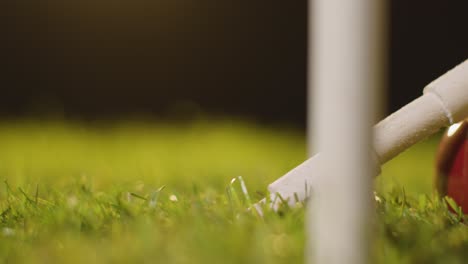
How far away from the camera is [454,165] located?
1.36 m

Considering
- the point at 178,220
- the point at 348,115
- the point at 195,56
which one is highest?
the point at 348,115

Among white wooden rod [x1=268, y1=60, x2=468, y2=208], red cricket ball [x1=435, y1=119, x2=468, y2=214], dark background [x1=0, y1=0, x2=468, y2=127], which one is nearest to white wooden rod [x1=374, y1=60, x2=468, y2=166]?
white wooden rod [x1=268, y1=60, x2=468, y2=208]

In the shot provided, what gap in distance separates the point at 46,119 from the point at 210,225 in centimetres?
250

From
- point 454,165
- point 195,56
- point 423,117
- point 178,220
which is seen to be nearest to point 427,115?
point 423,117

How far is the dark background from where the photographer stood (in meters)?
4.04

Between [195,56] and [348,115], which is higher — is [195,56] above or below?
below

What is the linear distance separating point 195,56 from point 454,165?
2854 mm

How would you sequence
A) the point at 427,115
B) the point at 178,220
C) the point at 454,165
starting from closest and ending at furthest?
the point at 427,115 → the point at 178,220 → the point at 454,165

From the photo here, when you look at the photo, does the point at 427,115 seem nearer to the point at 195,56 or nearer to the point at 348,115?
the point at 348,115

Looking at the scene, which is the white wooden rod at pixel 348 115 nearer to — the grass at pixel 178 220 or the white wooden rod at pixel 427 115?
the grass at pixel 178 220

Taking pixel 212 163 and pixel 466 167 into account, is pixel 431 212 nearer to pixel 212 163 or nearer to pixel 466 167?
pixel 466 167

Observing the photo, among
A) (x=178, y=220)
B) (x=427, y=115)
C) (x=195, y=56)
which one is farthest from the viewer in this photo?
(x=195, y=56)

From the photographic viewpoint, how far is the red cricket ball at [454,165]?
1329mm

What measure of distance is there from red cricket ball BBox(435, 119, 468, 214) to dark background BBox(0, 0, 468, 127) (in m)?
2.61
